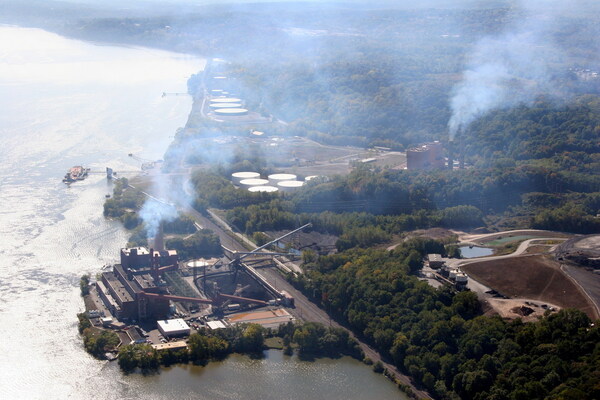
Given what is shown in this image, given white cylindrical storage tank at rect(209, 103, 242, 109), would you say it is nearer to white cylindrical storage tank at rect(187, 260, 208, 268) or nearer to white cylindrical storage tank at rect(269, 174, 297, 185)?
white cylindrical storage tank at rect(269, 174, 297, 185)

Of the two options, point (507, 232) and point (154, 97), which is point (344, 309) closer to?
point (507, 232)

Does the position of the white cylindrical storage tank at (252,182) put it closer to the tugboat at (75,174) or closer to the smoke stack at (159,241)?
the tugboat at (75,174)

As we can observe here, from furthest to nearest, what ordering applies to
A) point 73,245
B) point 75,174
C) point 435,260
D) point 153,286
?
point 75,174, point 73,245, point 435,260, point 153,286

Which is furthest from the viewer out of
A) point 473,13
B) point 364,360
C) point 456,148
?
point 473,13

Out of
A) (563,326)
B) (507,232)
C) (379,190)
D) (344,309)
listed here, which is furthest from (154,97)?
(563,326)

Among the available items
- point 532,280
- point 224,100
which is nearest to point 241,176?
point 532,280

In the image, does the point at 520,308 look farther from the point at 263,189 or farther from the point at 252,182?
the point at 252,182
